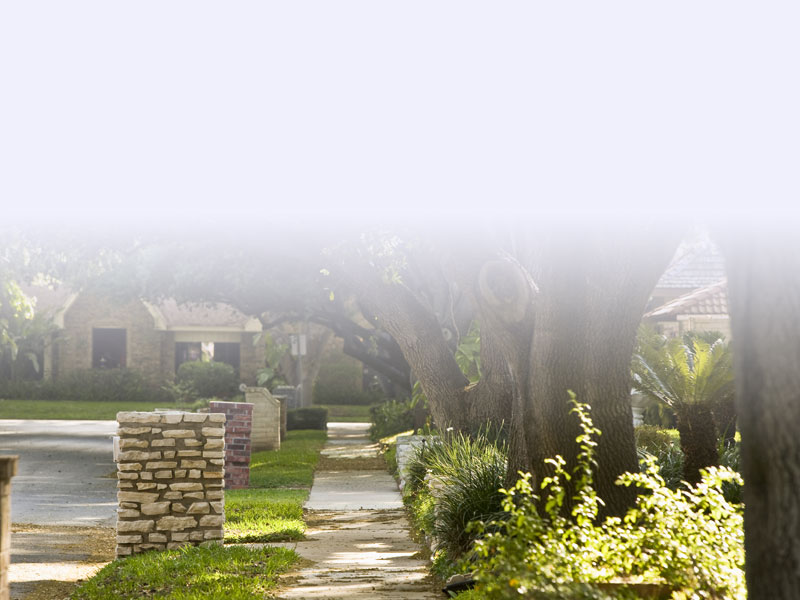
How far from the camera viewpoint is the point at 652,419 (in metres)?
21.0

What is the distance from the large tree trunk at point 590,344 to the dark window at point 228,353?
37825 mm

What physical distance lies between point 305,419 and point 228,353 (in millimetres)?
15172

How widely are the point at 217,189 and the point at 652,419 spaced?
1835 centimetres

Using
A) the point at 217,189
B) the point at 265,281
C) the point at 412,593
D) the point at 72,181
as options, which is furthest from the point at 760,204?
the point at 265,281

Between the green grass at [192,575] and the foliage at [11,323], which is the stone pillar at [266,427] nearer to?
the foliage at [11,323]

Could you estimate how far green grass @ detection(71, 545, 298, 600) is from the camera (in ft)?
24.6

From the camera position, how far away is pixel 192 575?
26.7ft

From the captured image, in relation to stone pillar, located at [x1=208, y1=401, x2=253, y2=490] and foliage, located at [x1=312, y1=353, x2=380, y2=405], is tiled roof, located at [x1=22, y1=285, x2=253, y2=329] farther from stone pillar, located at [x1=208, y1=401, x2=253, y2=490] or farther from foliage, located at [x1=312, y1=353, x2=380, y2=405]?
stone pillar, located at [x1=208, y1=401, x2=253, y2=490]

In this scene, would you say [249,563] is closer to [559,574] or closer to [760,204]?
[559,574]

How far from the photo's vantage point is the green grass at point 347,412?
40.1 meters

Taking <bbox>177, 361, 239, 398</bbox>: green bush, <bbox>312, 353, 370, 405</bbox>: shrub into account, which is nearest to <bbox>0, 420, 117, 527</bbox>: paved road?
<bbox>177, 361, 239, 398</bbox>: green bush

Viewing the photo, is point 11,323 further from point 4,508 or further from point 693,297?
point 4,508

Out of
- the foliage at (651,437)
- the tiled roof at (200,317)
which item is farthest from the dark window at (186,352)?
the foliage at (651,437)

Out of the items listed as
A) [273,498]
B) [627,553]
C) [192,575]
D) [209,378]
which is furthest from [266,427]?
[209,378]
